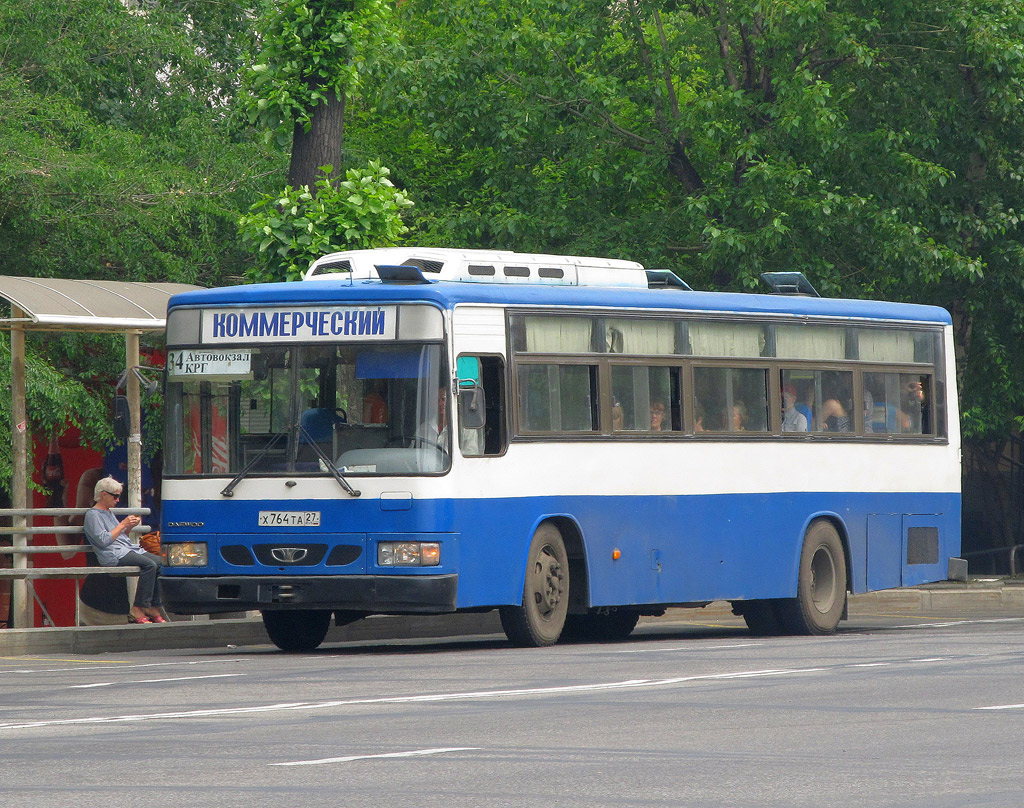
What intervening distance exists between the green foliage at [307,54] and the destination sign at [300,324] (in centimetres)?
380

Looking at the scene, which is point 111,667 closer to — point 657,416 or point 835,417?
point 657,416

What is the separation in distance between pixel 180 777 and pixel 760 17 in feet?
60.4

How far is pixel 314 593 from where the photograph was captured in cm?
1494

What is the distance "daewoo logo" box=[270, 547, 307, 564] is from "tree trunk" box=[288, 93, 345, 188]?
507cm

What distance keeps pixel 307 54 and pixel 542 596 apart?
5928mm

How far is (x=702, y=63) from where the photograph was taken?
1053 inches

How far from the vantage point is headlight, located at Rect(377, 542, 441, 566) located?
48.5 feet

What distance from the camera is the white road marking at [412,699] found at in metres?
10.3

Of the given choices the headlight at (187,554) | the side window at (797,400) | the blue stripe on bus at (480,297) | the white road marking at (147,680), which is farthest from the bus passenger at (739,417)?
the white road marking at (147,680)

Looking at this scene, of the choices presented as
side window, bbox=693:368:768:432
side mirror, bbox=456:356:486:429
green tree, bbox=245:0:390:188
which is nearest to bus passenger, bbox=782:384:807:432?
side window, bbox=693:368:768:432

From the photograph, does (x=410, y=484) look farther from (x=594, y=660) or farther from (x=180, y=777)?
(x=180, y=777)

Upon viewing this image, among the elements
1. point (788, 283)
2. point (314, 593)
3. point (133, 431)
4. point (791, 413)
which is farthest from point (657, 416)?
point (133, 431)

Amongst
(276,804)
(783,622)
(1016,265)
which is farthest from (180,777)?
(1016,265)

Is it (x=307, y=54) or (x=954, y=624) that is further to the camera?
(x=954, y=624)
